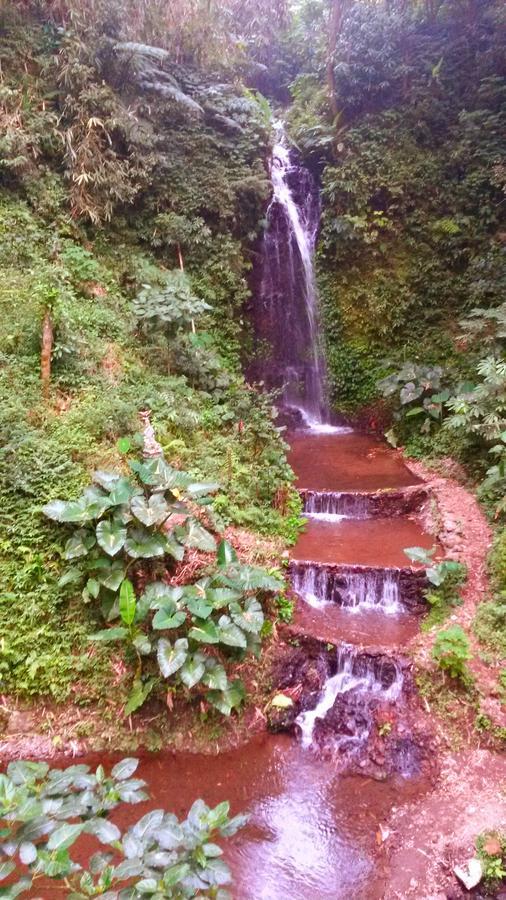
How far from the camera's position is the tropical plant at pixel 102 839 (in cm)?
191

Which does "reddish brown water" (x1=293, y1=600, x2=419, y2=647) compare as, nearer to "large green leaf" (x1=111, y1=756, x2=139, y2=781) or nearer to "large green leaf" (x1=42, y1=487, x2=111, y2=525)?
"large green leaf" (x1=42, y1=487, x2=111, y2=525)

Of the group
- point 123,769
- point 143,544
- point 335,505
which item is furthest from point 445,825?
point 335,505

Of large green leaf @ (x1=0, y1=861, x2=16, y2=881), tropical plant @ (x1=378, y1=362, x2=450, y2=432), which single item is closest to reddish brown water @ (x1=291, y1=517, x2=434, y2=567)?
tropical plant @ (x1=378, y1=362, x2=450, y2=432)

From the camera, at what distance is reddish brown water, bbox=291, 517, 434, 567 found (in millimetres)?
6602

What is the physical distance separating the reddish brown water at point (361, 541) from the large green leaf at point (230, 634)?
6.13 ft

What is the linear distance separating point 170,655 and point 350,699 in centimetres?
197

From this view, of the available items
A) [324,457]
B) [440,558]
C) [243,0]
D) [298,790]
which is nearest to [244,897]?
[298,790]

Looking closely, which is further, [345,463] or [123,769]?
[345,463]

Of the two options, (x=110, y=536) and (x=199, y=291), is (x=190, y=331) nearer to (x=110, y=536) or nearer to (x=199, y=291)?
A: (x=199, y=291)

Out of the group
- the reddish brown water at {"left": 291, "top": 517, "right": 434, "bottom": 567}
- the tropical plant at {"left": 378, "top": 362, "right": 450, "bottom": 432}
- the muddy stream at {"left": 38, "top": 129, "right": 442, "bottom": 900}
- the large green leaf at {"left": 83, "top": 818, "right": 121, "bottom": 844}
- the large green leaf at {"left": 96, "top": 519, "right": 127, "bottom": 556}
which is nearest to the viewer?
the large green leaf at {"left": 83, "top": 818, "right": 121, "bottom": 844}

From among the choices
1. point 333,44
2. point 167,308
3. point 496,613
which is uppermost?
point 333,44

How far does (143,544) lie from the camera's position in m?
5.04

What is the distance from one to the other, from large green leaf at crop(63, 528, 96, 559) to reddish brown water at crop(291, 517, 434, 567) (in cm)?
268

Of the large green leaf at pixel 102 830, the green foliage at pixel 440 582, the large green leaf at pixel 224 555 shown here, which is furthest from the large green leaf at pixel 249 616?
the large green leaf at pixel 102 830
